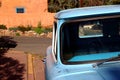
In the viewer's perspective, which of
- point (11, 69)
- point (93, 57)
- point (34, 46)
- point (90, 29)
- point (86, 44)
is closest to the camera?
point (93, 57)

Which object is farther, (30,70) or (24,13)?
(24,13)

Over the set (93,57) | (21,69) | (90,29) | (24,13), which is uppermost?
(90,29)

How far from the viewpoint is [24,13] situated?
3294 cm

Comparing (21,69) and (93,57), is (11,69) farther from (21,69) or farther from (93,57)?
(93,57)

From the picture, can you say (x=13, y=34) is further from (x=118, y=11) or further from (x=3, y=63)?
(x=118, y=11)

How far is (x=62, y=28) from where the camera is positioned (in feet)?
15.5

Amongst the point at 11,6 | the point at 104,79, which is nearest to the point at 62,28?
the point at 104,79

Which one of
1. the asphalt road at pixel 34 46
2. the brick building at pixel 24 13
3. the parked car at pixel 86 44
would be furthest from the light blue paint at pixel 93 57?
the brick building at pixel 24 13

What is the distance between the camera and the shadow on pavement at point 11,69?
423 inches

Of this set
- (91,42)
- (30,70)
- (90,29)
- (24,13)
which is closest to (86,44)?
(91,42)

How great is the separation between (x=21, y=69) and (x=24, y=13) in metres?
21.0

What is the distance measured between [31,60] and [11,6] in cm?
1892

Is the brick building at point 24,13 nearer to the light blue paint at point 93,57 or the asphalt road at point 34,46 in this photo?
the asphalt road at point 34,46

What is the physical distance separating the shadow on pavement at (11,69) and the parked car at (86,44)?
5.89 meters
